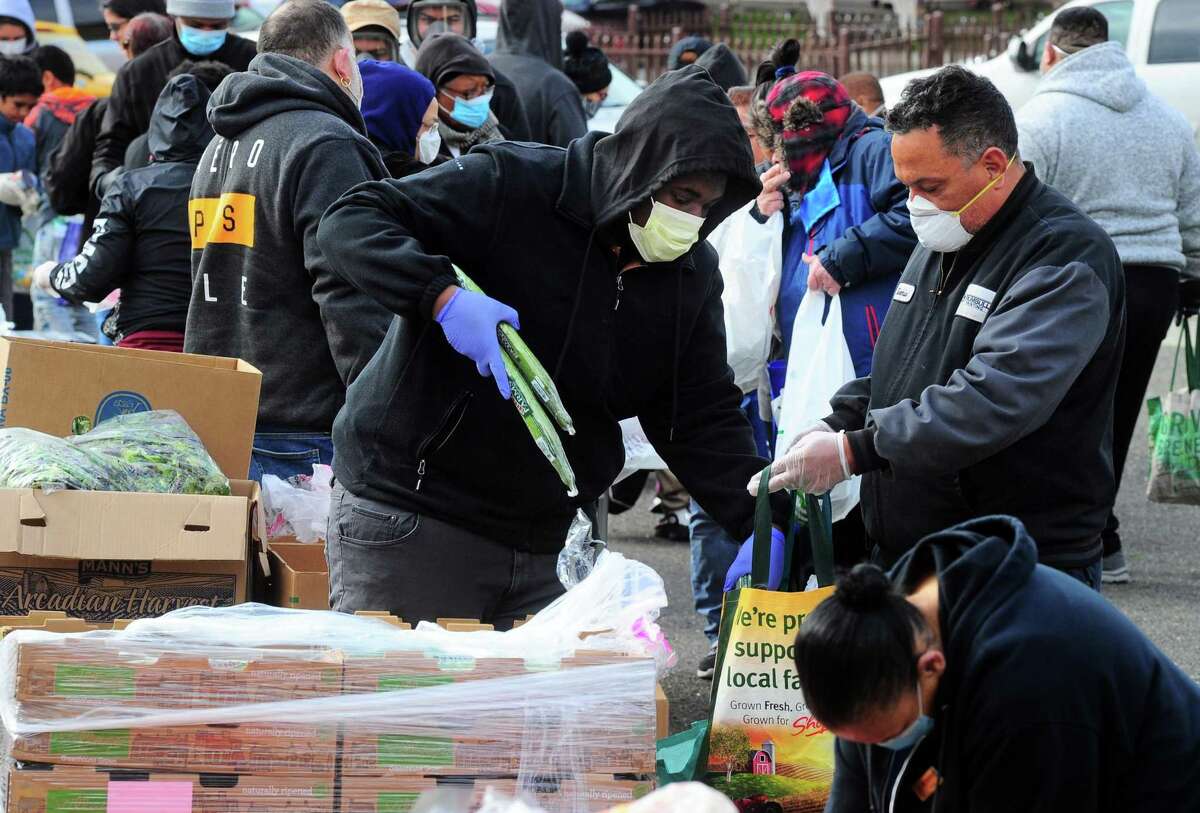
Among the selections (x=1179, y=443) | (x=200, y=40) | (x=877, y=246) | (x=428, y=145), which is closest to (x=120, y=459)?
(x=428, y=145)

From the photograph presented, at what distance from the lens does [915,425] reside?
306cm

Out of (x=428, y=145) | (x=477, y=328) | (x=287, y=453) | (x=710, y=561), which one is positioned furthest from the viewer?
(x=710, y=561)

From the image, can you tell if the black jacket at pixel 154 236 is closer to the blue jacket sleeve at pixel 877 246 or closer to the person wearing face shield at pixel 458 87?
the person wearing face shield at pixel 458 87

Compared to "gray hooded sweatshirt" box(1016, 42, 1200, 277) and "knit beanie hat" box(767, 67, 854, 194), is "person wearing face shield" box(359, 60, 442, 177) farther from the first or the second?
"gray hooded sweatshirt" box(1016, 42, 1200, 277)

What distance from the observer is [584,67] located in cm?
970

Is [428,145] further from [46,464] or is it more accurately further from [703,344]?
[46,464]

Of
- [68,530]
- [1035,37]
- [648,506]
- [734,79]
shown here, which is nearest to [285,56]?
[68,530]

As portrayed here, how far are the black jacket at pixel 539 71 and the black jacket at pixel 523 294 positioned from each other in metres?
3.54

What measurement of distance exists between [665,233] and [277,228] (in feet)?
4.36

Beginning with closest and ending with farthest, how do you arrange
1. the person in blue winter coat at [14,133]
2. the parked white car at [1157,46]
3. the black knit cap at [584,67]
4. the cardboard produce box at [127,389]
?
the cardboard produce box at [127,389] < the person in blue winter coat at [14,133] < the black knit cap at [584,67] < the parked white car at [1157,46]

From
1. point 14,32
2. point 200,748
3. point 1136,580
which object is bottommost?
point 1136,580

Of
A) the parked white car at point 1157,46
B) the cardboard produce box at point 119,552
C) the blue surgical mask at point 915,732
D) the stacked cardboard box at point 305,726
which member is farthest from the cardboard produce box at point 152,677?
the parked white car at point 1157,46

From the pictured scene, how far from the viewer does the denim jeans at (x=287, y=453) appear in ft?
14.3

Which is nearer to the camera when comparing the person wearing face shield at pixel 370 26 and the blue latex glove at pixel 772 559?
the blue latex glove at pixel 772 559
